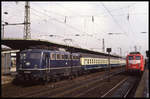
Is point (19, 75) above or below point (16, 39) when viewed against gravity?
below

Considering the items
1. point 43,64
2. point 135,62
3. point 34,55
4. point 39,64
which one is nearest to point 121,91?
point 43,64

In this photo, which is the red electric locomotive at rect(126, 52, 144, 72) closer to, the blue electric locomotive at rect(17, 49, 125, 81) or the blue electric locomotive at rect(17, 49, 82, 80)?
the blue electric locomotive at rect(17, 49, 125, 81)

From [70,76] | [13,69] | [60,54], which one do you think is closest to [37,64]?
[60,54]

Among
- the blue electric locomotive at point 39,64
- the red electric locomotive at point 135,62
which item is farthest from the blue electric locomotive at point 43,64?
the red electric locomotive at point 135,62

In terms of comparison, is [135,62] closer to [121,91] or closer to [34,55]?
[121,91]

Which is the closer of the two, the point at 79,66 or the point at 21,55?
the point at 21,55

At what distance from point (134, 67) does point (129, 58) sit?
5.27ft

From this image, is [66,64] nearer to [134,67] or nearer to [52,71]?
[52,71]

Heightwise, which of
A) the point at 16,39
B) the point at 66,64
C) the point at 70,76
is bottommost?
the point at 70,76

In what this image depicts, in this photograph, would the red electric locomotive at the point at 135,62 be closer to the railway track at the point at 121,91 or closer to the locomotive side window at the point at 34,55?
the railway track at the point at 121,91

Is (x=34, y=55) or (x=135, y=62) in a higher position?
(x=34, y=55)

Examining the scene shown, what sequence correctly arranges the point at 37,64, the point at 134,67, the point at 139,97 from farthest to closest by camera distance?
the point at 134,67, the point at 37,64, the point at 139,97

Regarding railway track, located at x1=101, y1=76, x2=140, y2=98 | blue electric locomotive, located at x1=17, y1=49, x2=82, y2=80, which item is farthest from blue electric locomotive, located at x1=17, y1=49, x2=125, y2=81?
railway track, located at x1=101, y1=76, x2=140, y2=98

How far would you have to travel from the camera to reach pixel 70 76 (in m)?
23.1
